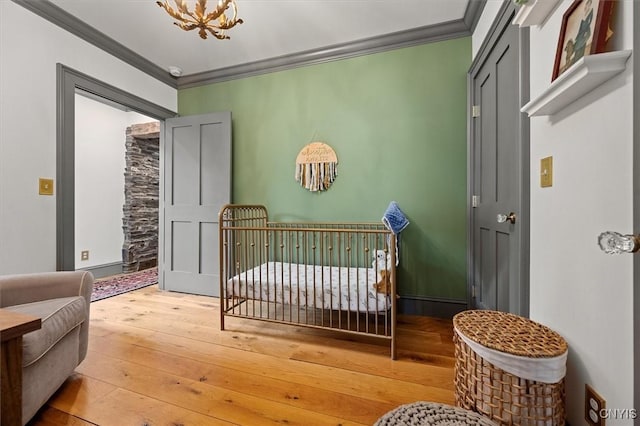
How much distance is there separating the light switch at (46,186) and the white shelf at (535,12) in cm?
319

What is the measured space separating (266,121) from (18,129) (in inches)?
74.1

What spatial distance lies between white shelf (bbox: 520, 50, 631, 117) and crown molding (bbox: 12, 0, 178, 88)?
3256mm

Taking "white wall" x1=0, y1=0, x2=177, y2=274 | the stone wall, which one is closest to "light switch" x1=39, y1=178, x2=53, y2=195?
"white wall" x1=0, y1=0, x2=177, y2=274

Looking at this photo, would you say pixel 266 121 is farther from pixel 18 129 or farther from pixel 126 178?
pixel 126 178

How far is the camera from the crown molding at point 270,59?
2008 mm

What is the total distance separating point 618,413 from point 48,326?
2186 millimetres

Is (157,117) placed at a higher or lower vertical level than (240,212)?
higher

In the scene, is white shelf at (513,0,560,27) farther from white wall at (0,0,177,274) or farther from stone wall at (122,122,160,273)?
stone wall at (122,122,160,273)

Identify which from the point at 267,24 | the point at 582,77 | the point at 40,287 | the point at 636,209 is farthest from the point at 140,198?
the point at 636,209

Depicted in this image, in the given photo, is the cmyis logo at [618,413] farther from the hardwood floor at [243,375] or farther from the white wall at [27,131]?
the white wall at [27,131]

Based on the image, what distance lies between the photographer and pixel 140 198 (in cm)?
410

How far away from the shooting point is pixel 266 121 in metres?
2.79

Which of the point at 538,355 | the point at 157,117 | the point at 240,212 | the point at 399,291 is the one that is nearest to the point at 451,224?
the point at 399,291

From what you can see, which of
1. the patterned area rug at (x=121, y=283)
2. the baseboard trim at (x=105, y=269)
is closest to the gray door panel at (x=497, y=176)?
the patterned area rug at (x=121, y=283)
